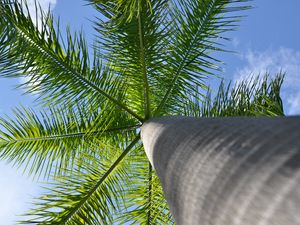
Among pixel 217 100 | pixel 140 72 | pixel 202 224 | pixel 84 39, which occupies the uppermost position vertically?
pixel 84 39

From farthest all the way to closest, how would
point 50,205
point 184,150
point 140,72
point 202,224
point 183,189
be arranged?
point 140,72, point 50,205, point 184,150, point 183,189, point 202,224

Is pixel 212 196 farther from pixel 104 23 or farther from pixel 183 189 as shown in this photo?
pixel 104 23

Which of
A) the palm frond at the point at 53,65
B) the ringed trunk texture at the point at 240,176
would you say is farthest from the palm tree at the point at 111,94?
the ringed trunk texture at the point at 240,176

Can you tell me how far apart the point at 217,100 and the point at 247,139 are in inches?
182

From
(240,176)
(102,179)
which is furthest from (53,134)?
(240,176)

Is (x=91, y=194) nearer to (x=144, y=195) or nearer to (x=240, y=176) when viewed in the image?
→ (x=144, y=195)

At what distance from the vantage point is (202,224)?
113 cm

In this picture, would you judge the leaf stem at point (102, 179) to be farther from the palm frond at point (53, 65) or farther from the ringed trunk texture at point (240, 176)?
the ringed trunk texture at point (240, 176)

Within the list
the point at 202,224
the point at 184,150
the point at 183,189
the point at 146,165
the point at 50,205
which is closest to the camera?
the point at 202,224

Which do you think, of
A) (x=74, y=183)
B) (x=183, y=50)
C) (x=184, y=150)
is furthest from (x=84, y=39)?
(x=184, y=150)

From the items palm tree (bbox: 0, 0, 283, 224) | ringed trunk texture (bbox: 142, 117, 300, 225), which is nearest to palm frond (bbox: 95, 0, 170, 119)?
palm tree (bbox: 0, 0, 283, 224)

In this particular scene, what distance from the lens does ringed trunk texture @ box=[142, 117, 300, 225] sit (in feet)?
2.84

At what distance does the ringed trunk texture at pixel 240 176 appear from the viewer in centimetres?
86

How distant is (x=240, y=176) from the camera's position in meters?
1.04
